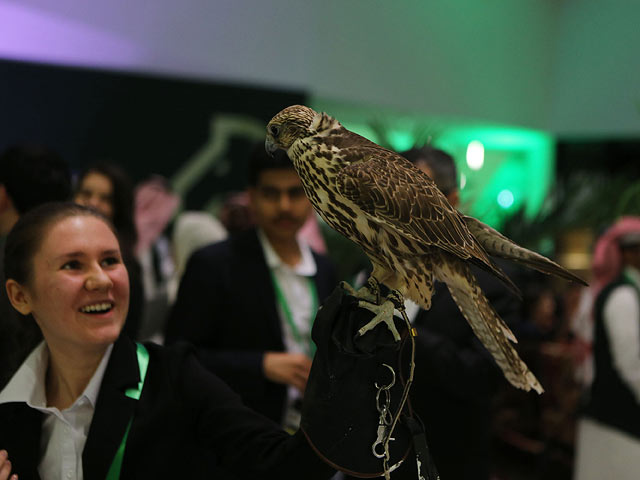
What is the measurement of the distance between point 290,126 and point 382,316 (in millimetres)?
325

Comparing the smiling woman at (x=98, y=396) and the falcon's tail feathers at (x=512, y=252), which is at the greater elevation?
the falcon's tail feathers at (x=512, y=252)

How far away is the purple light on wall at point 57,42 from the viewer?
3980mm

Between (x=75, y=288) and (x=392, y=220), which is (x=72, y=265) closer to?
(x=75, y=288)

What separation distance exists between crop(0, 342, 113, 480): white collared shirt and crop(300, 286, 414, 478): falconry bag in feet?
1.54

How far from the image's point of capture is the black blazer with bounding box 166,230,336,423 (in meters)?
1.76

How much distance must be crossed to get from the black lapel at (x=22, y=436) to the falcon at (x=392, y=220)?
0.68 metres

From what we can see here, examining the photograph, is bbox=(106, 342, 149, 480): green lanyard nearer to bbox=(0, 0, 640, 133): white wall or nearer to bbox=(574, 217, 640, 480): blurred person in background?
bbox=(574, 217, 640, 480): blurred person in background

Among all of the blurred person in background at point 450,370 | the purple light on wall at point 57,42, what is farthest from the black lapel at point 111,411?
the purple light on wall at point 57,42

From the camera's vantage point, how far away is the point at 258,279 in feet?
6.00

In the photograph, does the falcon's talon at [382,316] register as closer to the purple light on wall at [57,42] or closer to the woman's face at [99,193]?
the woman's face at [99,193]

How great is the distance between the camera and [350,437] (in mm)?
1009

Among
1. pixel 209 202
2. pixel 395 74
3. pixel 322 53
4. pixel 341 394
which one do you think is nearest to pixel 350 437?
pixel 341 394

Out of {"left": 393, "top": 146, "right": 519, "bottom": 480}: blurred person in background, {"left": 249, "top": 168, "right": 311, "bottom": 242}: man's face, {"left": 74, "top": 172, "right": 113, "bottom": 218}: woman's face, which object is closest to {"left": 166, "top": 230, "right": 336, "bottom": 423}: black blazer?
{"left": 249, "top": 168, "right": 311, "bottom": 242}: man's face

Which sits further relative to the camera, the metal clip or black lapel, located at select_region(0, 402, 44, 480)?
black lapel, located at select_region(0, 402, 44, 480)
